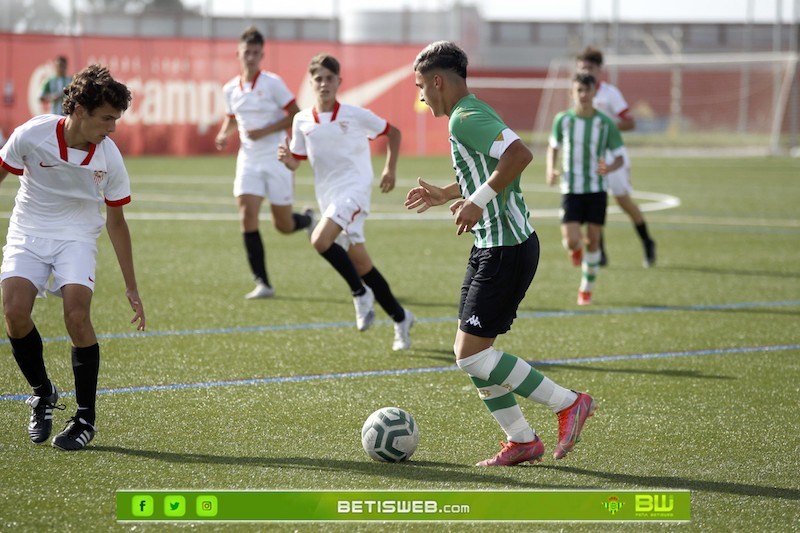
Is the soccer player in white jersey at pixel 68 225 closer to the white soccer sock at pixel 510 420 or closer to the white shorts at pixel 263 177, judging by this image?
the white soccer sock at pixel 510 420

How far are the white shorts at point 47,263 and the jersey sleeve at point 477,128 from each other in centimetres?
187

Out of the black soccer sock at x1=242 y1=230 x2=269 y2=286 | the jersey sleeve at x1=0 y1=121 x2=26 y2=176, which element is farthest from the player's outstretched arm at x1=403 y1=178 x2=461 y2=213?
the black soccer sock at x1=242 y1=230 x2=269 y2=286

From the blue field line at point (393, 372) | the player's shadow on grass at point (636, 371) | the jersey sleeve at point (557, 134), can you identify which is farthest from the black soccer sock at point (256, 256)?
the player's shadow on grass at point (636, 371)

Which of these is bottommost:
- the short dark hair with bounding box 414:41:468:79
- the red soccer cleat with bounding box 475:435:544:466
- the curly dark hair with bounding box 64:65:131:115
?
the red soccer cleat with bounding box 475:435:544:466

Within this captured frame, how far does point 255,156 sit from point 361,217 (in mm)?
2262

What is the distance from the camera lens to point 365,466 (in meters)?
4.91

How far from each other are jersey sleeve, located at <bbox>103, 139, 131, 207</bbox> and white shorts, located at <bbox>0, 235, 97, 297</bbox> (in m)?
0.27

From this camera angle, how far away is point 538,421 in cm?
578

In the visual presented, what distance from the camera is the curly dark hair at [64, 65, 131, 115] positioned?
4918mm

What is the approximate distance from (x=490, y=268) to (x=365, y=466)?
1.06 m

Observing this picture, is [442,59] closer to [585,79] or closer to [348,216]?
[348,216]

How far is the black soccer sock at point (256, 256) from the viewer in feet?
32.0

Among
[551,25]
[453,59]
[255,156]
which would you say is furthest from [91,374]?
[551,25]

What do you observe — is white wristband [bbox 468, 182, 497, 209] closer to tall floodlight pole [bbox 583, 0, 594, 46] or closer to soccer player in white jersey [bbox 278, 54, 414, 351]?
soccer player in white jersey [bbox 278, 54, 414, 351]
